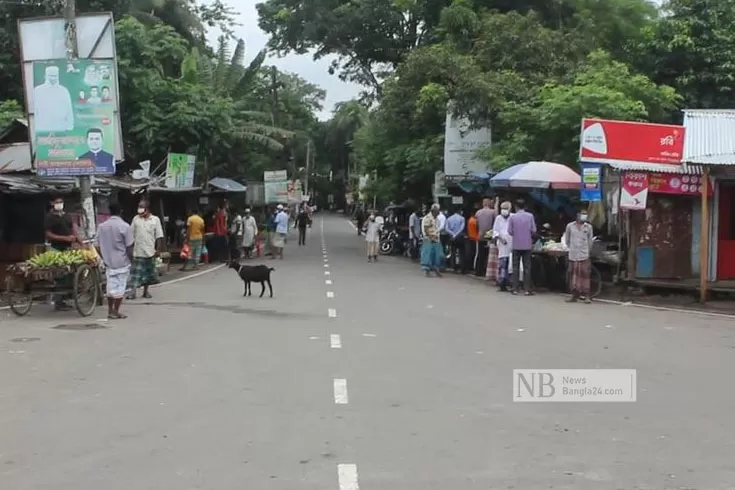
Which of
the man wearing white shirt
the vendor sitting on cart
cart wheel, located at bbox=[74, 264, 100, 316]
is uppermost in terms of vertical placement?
the man wearing white shirt

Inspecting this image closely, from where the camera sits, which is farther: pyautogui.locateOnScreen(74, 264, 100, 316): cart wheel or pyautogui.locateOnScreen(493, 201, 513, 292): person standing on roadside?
pyautogui.locateOnScreen(493, 201, 513, 292): person standing on roadside

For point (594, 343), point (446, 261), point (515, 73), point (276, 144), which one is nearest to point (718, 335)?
point (594, 343)

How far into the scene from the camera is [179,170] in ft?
92.4

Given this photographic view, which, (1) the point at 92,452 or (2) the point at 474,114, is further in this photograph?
(2) the point at 474,114

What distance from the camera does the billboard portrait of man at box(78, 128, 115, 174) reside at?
1641cm

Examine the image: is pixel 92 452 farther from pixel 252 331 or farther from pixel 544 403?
pixel 252 331

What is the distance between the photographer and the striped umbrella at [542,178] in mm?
20672

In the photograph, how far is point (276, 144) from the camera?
125 ft

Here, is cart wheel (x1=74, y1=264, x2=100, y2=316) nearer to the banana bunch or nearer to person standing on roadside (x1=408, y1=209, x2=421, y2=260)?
the banana bunch

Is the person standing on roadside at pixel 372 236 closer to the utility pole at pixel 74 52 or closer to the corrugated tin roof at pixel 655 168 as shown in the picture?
the corrugated tin roof at pixel 655 168

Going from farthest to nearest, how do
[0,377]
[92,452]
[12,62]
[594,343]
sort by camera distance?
[12,62] → [594,343] → [0,377] → [92,452]

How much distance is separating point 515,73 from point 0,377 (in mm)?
21579

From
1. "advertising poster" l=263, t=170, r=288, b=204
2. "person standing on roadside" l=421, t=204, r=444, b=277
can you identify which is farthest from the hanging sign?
"advertising poster" l=263, t=170, r=288, b=204

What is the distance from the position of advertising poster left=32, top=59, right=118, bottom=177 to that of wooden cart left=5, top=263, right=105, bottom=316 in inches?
101
